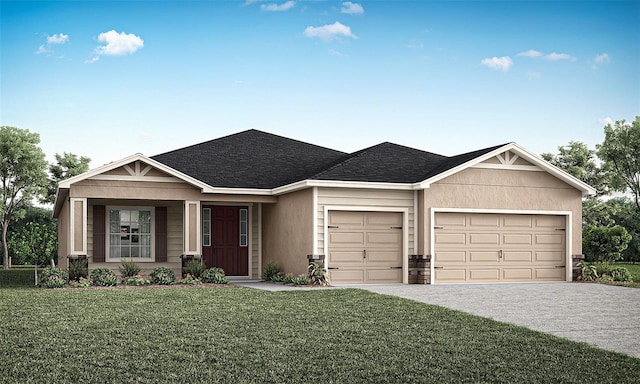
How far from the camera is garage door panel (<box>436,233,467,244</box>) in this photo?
19266 mm

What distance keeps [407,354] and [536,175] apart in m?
12.9

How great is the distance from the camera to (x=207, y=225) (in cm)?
2162

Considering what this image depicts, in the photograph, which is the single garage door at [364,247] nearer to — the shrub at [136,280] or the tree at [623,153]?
the shrub at [136,280]

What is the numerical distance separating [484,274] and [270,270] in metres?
6.07

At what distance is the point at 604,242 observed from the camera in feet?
98.8

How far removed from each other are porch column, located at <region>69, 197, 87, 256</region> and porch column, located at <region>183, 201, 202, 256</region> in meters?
2.65

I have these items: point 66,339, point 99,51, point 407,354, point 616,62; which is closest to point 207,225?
point 99,51

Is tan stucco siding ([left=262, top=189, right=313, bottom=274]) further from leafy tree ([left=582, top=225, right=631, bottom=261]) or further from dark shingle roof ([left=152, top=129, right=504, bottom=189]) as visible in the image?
leafy tree ([left=582, top=225, right=631, bottom=261])

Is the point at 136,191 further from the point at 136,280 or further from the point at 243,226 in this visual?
the point at 243,226

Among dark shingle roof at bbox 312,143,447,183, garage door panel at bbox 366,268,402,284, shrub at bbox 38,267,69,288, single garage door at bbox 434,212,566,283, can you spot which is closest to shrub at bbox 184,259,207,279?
shrub at bbox 38,267,69,288

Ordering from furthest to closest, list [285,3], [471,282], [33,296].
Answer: [285,3]
[471,282]
[33,296]

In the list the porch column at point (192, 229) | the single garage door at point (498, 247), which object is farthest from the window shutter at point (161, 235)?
the single garage door at point (498, 247)

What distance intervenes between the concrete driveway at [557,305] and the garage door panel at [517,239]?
5.06ft

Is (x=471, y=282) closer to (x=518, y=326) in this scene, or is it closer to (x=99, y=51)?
(x=518, y=326)
